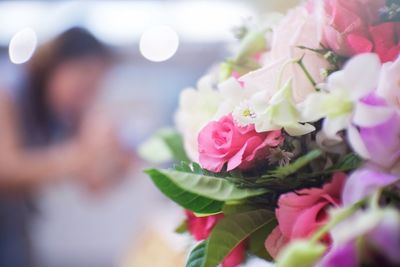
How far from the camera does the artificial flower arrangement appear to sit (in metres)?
0.35

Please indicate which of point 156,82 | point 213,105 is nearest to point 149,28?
point 156,82

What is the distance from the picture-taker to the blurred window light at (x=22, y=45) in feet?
6.25

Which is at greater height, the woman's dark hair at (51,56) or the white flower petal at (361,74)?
the white flower petal at (361,74)

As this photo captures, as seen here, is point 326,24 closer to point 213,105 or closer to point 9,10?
point 213,105

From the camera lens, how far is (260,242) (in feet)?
1.48

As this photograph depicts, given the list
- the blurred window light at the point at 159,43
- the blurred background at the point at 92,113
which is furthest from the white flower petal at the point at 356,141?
the blurred window light at the point at 159,43

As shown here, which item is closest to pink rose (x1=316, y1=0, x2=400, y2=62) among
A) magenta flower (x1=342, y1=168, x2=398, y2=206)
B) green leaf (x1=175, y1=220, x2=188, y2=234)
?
magenta flower (x1=342, y1=168, x2=398, y2=206)

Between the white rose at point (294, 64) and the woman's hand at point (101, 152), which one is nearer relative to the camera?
the white rose at point (294, 64)

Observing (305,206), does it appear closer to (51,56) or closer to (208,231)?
(208,231)

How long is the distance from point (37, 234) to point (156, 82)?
0.95 m

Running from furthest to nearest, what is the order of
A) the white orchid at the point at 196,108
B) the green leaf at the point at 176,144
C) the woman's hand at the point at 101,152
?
1. the woman's hand at the point at 101,152
2. the green leaf at the point at 176,144
3. the white orchid at the point at 196,108

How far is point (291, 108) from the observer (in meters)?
0.39

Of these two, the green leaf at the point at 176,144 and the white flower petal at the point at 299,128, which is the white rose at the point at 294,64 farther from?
the green leaf at the point at 176,144

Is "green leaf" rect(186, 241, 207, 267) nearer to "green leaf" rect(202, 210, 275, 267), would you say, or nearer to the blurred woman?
"green leaf" rect(202, 210, 275, 267)
